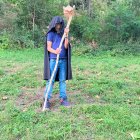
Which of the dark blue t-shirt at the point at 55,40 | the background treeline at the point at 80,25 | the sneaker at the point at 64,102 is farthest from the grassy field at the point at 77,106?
the background treeline at the point at 80,25

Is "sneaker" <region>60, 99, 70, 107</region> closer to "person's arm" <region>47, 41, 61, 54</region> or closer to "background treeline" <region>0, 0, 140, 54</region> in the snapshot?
"person's arm" <region>47, 41, 61, 54</region>

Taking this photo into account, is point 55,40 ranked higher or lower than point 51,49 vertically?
higher

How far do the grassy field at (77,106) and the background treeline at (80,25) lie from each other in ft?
15.3

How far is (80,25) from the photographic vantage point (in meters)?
15.9

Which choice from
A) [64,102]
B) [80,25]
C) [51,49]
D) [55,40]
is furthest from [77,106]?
[80,25]

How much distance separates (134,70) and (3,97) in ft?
15.1

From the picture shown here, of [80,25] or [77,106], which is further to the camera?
[80,25]

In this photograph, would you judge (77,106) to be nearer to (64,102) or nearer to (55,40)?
(64,102)

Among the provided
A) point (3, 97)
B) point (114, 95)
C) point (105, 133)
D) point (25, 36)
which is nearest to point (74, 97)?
point (114, 95)

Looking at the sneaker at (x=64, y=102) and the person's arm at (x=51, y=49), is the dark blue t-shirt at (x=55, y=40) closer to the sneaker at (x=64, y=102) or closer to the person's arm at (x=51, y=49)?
the person's arm at (x=51, y=49)

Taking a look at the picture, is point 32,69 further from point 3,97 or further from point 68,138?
point 68,138

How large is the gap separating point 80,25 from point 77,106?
10081mm

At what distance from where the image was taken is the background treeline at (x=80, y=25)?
15078 mm

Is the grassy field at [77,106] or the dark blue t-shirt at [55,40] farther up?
the dark blue t-shirt at [55,40]
